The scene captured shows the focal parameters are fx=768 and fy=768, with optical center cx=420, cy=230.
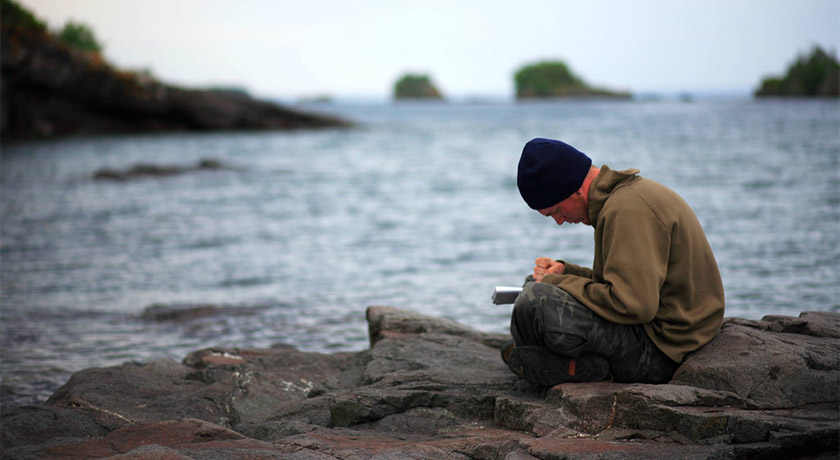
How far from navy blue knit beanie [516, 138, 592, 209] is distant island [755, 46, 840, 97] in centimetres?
10618

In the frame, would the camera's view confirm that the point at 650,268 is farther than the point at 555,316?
No

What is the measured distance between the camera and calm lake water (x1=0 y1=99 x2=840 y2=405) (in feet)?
27.8

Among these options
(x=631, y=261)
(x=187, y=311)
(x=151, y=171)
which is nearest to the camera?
(x=631, y=261)

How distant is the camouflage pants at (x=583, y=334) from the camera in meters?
4.14

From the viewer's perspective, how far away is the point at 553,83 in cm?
16862

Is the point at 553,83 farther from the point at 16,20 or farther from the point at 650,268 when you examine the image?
the point at 650,268

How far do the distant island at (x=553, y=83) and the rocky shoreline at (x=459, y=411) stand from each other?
543 ft

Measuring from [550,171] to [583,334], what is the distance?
0.90 m

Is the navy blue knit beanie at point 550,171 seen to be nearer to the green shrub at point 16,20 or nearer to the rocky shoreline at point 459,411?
the rocky shoreline at point 459,411

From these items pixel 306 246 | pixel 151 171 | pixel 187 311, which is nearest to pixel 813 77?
pixel 151 171

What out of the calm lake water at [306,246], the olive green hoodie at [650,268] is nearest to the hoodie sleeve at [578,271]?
the olive green hoodie at [650,268]

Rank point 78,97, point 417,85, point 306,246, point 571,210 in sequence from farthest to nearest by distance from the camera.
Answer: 1. point 417,85
2. point 78,97
3. point 306,246
4. point 571,210

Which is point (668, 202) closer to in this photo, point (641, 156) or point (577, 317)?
point (577, 317)

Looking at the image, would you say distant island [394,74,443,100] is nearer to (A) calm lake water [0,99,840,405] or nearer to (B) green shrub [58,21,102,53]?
(B) green shrub [58,21,102,53]
